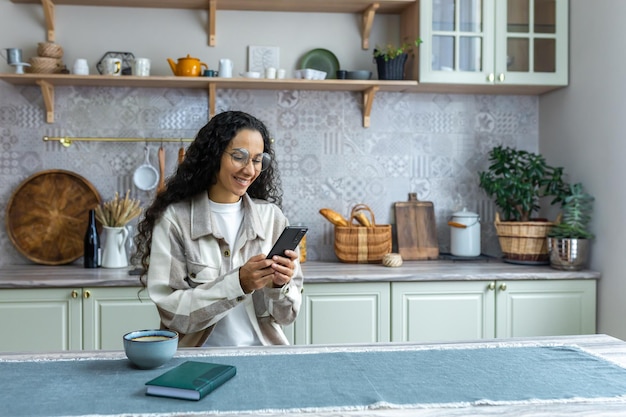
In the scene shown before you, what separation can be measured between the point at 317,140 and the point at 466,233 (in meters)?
0.93

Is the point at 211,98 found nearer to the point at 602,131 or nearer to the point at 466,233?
the point at 466,233

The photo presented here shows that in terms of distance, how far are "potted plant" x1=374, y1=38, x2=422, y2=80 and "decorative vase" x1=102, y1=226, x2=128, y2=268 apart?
4.96ft

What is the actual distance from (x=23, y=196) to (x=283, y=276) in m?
2.14

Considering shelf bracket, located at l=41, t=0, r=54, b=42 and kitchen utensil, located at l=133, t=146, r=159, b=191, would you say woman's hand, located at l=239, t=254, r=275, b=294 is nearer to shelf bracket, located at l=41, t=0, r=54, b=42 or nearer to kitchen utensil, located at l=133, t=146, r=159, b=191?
kitchen utensil, located at l=133, t=146, r=159, b=191

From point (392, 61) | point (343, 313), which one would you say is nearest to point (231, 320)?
point (343, 313)

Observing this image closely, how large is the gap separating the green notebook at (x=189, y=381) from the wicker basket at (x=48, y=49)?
2351mm

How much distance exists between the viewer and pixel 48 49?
10.9 feet

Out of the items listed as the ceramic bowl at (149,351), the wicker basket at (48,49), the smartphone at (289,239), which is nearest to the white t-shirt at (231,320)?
the smartphone at (289,239)

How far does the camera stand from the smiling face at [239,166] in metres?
2.08

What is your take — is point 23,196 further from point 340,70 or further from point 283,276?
point 283,276

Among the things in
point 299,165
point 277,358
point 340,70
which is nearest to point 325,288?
point 299,165

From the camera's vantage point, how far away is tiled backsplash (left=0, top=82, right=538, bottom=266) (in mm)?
3520

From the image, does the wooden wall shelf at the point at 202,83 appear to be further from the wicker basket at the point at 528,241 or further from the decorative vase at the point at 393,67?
the wicker basket at the point at 528,241

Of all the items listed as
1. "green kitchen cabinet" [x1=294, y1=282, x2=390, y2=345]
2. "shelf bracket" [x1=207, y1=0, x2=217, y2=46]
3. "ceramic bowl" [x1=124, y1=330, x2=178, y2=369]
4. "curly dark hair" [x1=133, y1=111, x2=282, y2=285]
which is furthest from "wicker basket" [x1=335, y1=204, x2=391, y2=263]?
"ceramic bowl" [x1=124, y1=330, x2=178, y2=369]
